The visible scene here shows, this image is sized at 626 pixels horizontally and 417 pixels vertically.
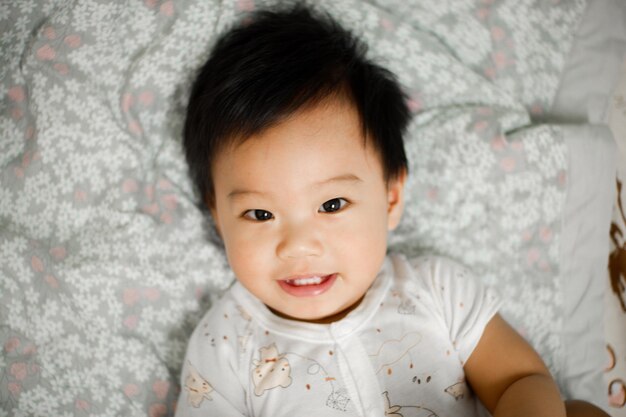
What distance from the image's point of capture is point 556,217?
147cm

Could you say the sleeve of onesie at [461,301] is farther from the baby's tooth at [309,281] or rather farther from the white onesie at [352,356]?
the baby's tooth at [309,281]

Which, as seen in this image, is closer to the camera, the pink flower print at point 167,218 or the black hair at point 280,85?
the black hair at point 280,85

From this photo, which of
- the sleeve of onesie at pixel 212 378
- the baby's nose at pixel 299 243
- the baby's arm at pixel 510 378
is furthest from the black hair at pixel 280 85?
the baby's arm at pixel 510 378

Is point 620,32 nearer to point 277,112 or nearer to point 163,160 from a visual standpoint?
point 277,112

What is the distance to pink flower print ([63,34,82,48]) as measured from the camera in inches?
54.9

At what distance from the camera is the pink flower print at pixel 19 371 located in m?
1.35

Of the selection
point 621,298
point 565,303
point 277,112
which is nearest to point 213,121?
point 277,112

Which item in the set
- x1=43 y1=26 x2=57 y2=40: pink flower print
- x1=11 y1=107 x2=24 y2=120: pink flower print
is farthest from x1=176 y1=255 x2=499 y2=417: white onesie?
x1=43 y1=26 x2=57 y2=40: pink flower print

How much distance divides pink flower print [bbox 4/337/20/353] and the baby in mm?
407

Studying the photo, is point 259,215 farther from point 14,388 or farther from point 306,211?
point 14,388

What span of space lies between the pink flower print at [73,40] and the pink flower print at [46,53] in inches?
1.5

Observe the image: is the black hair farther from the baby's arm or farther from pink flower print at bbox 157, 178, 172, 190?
the baby's arm

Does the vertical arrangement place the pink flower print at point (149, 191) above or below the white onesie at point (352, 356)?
above

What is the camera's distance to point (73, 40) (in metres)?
1.40
